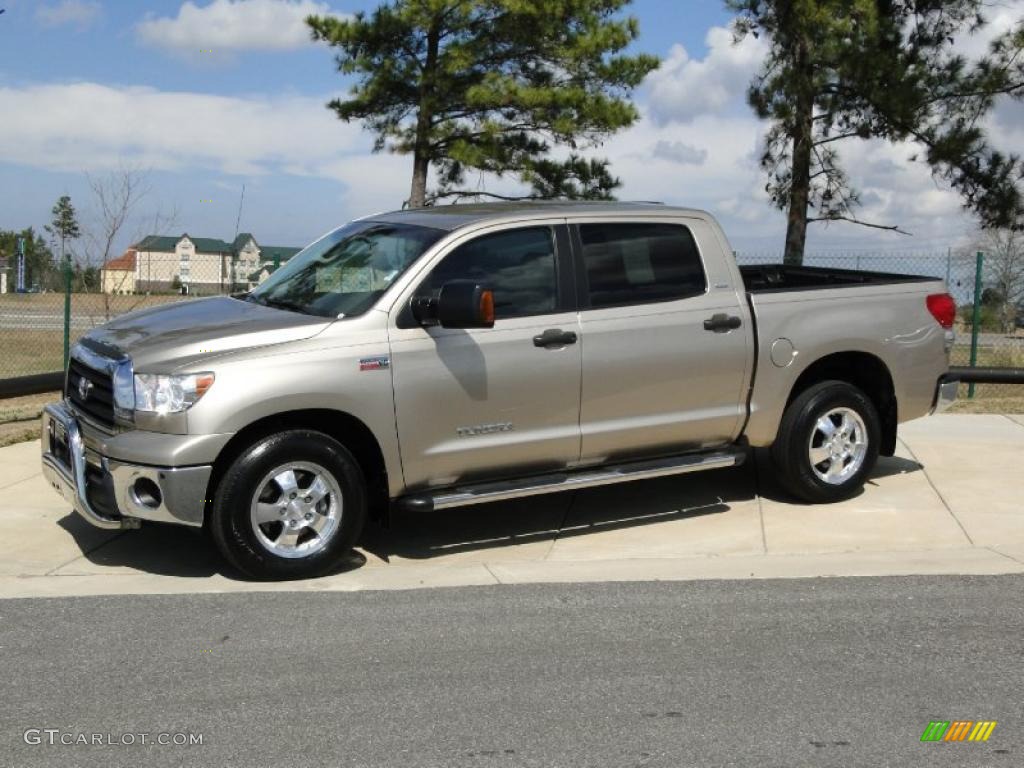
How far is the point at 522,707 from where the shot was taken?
4621 millimetres

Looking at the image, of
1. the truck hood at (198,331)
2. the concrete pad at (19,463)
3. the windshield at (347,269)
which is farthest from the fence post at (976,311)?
the concrete pad at (19,463)

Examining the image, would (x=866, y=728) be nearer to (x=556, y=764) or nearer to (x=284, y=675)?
(x=556, y=764)

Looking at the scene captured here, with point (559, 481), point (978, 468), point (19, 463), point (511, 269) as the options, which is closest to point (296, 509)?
point (559, 481)

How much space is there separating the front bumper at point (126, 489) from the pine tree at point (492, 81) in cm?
1387

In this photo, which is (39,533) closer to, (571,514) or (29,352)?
(571,514)

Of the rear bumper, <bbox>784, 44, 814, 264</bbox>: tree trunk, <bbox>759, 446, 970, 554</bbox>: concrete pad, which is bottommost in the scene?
<bbox>759, 446, 970, 554</bbox>: concrete pad

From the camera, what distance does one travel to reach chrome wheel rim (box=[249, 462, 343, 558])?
6.12m

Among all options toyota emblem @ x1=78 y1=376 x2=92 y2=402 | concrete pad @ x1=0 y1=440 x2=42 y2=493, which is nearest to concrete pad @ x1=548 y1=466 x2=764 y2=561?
toyota emblem @ x1=78 y1=376 x2=92 y2=402

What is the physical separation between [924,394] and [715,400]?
1.78m

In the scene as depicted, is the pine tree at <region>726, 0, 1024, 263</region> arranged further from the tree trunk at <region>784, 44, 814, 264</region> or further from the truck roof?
the truck roof

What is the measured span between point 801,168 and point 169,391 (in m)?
12.6

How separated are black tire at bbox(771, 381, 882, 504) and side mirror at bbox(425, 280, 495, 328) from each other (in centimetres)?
252

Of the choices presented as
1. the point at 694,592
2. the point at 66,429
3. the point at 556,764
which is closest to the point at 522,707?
the point at 556,764

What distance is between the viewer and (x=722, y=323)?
24.2 ft
